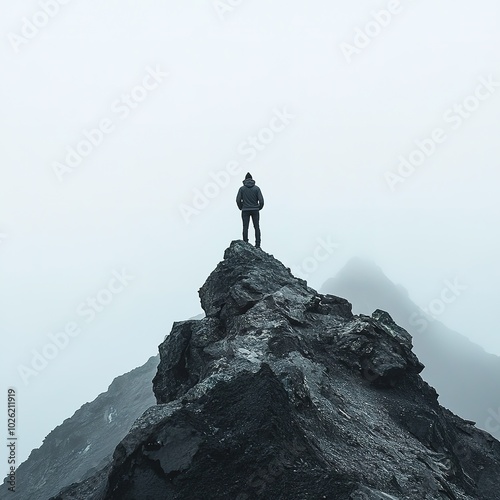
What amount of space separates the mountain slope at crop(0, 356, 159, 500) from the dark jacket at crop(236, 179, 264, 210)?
44879 mm

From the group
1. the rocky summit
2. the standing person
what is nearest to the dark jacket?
the standing person

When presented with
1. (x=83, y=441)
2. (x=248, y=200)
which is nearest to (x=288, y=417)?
(x=248, y=200)

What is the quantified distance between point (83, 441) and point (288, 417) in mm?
75414

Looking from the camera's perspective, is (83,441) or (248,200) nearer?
(248,200)

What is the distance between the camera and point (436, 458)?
47.8ft

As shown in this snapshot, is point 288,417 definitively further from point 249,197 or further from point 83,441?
point 83,441

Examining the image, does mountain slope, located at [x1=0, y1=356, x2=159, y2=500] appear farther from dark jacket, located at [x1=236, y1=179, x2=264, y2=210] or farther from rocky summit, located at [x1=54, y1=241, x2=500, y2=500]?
rocky summit, located at [x1=54, y1=241, x2=500, y2=500]

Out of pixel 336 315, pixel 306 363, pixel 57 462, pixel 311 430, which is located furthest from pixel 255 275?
pixel 57 462

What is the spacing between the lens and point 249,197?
26.1 metres

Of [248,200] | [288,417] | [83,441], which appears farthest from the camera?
[83,441]

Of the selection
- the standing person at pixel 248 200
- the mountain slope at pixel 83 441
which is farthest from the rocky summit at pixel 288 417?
the mountain slope at pixel 83 441

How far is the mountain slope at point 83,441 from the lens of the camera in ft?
214

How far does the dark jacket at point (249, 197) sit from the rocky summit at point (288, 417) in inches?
154

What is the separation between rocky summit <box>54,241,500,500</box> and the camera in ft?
35.4
